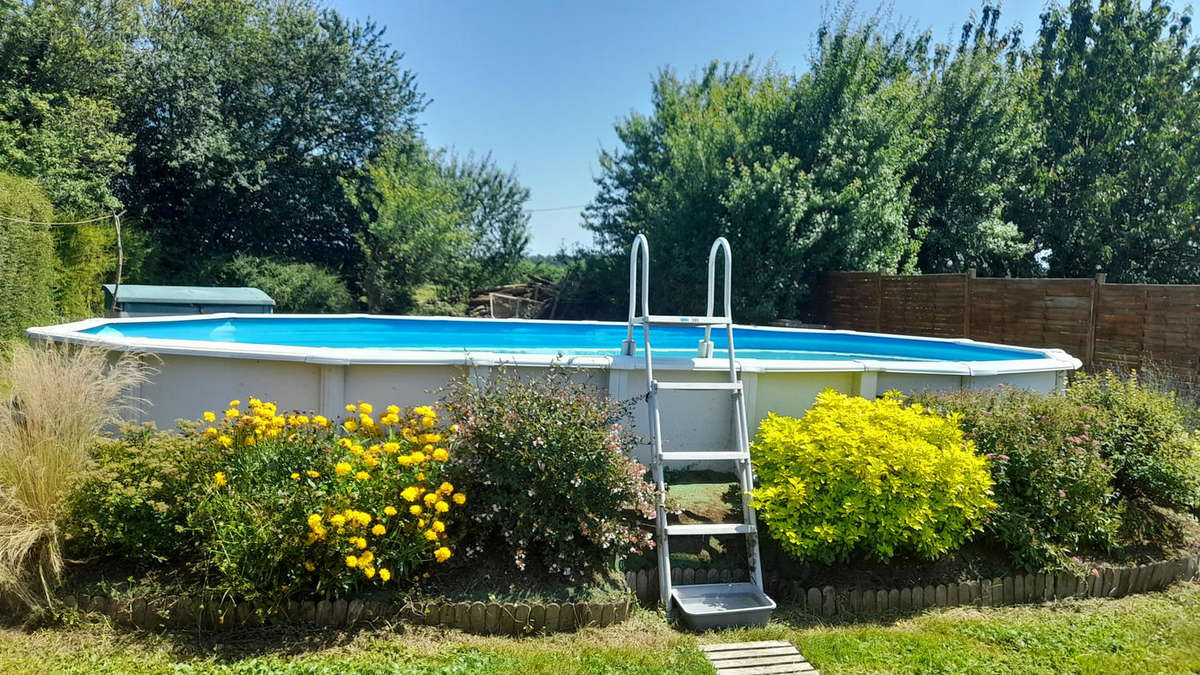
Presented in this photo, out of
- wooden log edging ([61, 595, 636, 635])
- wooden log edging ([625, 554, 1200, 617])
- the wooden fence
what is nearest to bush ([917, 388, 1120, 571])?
wooden log edging ([625, 554, 1200, 617])

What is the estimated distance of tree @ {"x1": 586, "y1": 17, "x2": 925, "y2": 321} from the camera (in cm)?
1462

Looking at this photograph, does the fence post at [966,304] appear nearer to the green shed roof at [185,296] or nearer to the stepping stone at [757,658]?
the stepping stone at [757,658]

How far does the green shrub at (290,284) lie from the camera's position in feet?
60.0

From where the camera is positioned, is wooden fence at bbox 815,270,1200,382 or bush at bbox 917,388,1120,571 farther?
wooden fence at bbox 815,270,1200,382

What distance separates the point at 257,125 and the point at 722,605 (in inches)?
832

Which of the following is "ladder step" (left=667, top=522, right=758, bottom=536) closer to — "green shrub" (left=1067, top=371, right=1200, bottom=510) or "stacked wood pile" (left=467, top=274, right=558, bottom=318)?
"green shrub" (left=1067, top=371, right=1200, bottom=510)

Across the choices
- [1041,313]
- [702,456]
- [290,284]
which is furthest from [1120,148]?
[290,284]

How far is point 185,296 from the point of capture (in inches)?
516

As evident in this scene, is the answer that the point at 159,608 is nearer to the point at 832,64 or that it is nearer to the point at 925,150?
the point at 832,64

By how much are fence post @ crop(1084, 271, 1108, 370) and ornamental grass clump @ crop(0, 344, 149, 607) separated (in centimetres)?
1210

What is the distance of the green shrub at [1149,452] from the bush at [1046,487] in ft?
0.92

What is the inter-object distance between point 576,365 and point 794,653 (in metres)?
2.38

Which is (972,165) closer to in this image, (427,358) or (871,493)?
(871,493)

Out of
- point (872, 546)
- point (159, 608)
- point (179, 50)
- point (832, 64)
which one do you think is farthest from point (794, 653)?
point (179, 50)
